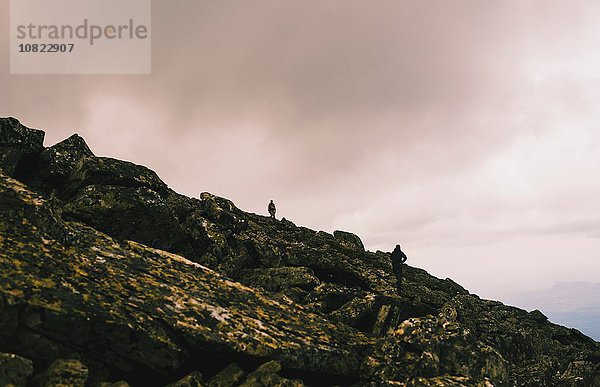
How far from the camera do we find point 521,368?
31406 millimetres

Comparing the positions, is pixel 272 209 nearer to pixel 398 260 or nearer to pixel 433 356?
pixel 398 260

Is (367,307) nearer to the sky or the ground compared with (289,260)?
nearer to the ground

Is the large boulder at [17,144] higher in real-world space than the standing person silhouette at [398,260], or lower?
higher

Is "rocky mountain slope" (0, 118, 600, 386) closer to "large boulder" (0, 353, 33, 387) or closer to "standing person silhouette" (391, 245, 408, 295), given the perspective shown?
"large boulder" (0, 353, 33, 387)

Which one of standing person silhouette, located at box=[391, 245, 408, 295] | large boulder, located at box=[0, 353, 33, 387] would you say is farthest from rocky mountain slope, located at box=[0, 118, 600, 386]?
standing person silhouette, located at box=[391, 245, 408, 295]

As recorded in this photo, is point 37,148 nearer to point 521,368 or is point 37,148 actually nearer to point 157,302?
point 157,302

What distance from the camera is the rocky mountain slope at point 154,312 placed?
48.2 feet

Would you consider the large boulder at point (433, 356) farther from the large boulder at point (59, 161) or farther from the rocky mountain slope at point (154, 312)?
the large boulder at point (59, 161)

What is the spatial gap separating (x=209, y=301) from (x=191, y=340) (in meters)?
2.28

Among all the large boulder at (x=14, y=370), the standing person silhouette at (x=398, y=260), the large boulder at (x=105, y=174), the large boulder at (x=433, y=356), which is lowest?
the large boulder at (x=433, y=356)

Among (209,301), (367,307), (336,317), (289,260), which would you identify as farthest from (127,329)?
(289,260)

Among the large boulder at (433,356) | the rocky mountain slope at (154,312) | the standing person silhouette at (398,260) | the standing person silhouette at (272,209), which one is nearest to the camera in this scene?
the rocky mountain slope at (154,312)

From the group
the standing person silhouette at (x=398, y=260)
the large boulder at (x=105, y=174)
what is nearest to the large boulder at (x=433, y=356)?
the standing person silhouette at (x=398, y=260)

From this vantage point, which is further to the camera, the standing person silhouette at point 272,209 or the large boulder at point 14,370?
the standing person silhouette at point 272,209
